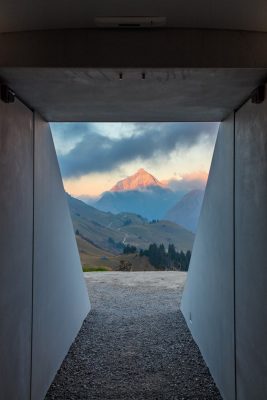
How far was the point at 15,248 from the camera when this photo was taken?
2920 mm

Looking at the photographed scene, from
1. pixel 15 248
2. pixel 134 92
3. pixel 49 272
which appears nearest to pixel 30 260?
pixel 15 248

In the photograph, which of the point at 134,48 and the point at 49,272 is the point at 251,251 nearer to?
the point at 134,48

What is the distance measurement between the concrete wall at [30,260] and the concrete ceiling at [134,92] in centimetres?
25

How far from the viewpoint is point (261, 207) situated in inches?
104

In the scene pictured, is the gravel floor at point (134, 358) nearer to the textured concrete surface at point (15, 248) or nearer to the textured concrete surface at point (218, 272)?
the textured concrete surface at point (218, 272)

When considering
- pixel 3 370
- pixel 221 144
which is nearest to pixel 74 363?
pixel 3 370

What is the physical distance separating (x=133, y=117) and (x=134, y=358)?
2.91 m

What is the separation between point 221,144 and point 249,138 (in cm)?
112

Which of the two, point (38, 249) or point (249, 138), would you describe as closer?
point (249, 138)

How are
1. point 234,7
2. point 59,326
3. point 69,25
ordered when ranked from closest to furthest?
point 234,7 → point 69,25 → point 59,326

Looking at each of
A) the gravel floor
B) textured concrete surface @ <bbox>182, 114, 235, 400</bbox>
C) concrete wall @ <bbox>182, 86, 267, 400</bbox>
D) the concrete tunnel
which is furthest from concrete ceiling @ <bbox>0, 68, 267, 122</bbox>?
the gravel floor

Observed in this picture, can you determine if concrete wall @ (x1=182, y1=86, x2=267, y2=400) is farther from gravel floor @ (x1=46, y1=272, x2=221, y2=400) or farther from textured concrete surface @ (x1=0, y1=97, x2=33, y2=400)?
textured concrete surface @ (x1=0, y1=97, x2=33, y2=400)

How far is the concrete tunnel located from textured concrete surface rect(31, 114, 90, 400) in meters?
0.03

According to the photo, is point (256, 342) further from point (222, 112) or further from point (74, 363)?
point (74, 363)
